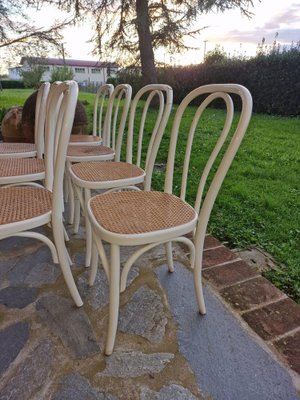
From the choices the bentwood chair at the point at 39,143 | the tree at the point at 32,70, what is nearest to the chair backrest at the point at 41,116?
the bentwood chair at the point at 39,143

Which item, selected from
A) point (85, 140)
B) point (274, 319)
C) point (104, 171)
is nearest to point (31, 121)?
point (85, 140)

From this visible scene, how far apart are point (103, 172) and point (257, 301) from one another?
904mm

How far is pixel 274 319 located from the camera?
1.13 m

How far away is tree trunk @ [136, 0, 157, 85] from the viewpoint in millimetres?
5391

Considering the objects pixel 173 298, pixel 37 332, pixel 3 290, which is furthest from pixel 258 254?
pixel 3 290

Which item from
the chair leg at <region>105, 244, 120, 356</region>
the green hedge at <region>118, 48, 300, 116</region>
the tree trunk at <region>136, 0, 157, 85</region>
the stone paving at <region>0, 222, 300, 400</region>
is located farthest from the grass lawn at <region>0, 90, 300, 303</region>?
the tree trunk at <region>136, 0, 157, 85</region>

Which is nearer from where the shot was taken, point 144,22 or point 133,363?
point 133,363

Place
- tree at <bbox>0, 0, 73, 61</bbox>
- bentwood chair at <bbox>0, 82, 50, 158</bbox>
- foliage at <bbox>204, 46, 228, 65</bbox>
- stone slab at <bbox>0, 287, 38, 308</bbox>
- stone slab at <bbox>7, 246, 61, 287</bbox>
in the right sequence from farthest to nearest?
foliage at <bbox>204, 46, 228, 65</bbox> → tree at <bbox>0, 0, 73, 61</bbox> → bentwood chair at <bbox>0, 82, 50, 158</bbox> → stone slab at <bbox>7, 246, 61, 287</bbox> → stone slab at <bbox>0, 287, 38, 308</bbox>

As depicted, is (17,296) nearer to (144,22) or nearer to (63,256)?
(63,256)

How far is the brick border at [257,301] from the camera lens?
40.9 inches

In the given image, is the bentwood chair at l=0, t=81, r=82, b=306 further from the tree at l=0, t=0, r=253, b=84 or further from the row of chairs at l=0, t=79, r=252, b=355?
the tree at l=0, t=0, r=253, b=84

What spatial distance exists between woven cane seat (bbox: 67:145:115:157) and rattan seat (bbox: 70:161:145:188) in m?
0.24

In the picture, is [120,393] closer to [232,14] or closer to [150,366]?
[150,366]

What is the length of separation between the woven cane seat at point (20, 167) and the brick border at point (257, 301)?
37.8 inches
